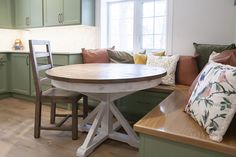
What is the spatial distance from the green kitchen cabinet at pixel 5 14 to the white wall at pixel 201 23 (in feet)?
10.1

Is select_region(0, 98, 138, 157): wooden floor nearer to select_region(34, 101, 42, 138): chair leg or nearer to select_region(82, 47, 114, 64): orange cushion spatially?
select_region(34, 101, 42, 138): chair leg

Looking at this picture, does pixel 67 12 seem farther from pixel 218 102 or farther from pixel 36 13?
pixel 218 102

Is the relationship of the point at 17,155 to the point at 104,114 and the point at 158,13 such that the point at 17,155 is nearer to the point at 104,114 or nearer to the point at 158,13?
the point at 104,114

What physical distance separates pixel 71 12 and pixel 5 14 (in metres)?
1.54

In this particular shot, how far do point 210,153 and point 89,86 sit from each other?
866 millimetres

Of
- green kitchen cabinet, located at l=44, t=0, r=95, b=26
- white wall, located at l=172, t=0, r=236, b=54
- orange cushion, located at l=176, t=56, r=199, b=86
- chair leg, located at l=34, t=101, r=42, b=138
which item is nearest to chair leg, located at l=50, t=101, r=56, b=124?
chair leg, located at l=34, t=101, r=42, b=138

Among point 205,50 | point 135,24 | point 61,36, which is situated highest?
point 135,24

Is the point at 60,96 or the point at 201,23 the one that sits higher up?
the point at 201,23

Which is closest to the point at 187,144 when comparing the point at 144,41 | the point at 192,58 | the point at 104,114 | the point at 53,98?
the point at 104,114

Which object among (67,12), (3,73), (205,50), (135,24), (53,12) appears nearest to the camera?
(205,50)

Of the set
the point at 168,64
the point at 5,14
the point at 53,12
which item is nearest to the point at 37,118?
the point at 168,64

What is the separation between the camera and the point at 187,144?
1125 mm

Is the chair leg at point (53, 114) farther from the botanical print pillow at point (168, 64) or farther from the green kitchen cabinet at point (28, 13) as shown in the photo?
the green kitchen cabinet at point (28, 13)

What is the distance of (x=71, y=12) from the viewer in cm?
343
